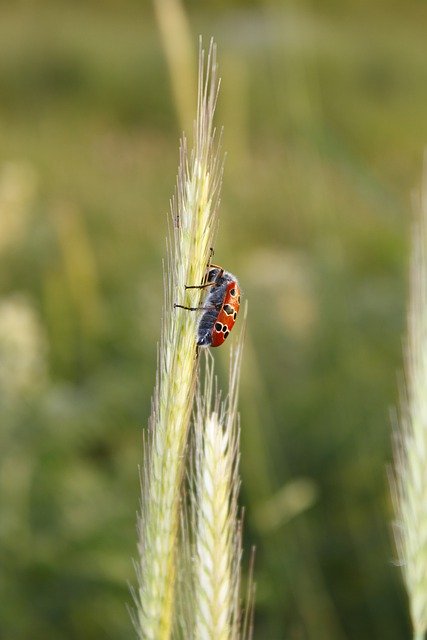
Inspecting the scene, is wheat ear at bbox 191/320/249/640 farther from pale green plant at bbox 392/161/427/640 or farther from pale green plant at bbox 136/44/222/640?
pale green plant at bbox 392/161/427/640

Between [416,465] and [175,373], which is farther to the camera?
[416,465]

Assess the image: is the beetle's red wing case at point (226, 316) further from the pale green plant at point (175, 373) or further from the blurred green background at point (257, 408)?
the blurred green background at point (257, 408)

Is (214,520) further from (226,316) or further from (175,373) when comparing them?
(226,316)

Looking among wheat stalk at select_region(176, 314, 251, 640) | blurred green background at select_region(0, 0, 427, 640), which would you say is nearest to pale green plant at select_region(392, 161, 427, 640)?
wheat stalk at select_region(176, 314, 251, 640)

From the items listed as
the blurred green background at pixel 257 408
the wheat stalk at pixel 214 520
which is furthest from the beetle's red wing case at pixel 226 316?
the blurred green background at pixel 257 408

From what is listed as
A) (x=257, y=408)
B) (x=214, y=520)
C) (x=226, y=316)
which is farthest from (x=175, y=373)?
(x=257, y=408)

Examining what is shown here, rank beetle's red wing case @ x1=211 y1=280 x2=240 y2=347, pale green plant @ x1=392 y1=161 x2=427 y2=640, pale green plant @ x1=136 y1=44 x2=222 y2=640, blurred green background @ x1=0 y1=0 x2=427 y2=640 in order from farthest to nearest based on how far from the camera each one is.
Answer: blurred green background @ x1=0 y1=0 x2=427 y2=640
beetle's red wing case @ x1=211 y1=280 x2=240 y2=347
pale green plant @ x1=392 y1=161 x2=427 y2=640
pale green plant @ x1=136 y1=44 x2=222 y2=640
